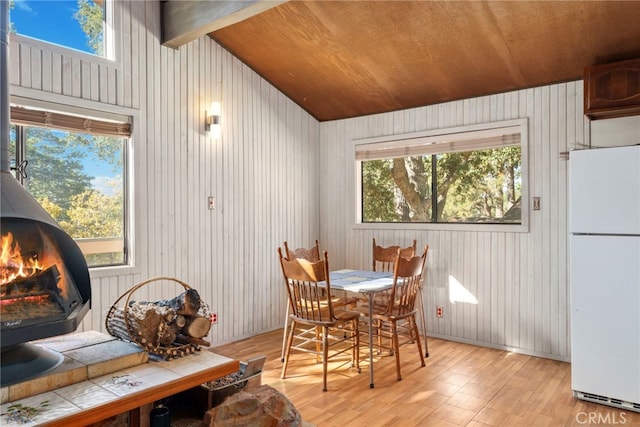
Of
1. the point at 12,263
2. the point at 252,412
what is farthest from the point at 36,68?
the point at 252,412

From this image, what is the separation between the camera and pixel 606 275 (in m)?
2.87

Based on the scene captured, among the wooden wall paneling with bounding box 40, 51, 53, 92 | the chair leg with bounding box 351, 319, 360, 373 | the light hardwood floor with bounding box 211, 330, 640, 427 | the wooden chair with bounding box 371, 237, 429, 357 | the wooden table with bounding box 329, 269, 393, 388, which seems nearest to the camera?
the light hardwood floor with bounding box 211, 330, 640, 427

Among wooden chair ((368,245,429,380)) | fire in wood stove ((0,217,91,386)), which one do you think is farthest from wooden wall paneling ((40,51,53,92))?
wooden chair ((368,245,429,380))

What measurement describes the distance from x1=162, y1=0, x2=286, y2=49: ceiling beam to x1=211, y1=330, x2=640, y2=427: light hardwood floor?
9.20 feet

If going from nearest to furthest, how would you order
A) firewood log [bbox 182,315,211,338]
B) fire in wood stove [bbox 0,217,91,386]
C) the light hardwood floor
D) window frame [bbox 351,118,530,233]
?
fire in wood stove [bbox 0,217,91,386]
firewood log [bbox 182,315,211,338]
the light hardwood floor
window frame [bbox 351,118,530,233]

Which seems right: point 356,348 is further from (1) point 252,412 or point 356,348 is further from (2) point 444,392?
(1) point 252,412

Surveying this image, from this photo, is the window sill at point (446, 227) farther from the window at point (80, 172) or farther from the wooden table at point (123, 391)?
the wooden table at point (123, 391)

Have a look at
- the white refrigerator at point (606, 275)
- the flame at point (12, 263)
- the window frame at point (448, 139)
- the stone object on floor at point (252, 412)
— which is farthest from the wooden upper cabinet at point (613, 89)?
the flame at point (12, 263)

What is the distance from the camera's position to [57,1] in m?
3.18

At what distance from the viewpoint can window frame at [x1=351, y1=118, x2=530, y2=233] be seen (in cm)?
389

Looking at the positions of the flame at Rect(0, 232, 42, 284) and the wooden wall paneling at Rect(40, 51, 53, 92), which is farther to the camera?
the wooden wall paneling at Rect(40, 51, 53, 92)

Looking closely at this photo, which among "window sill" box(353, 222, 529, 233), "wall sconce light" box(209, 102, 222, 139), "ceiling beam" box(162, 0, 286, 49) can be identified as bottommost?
"window sill" box(353, 222, 529, 233)

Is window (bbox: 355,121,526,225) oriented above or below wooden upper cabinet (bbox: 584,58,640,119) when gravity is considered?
below

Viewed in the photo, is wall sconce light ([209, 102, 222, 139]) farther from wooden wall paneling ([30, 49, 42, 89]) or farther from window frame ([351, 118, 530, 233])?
window frame ([351, 118, 530, 233])
